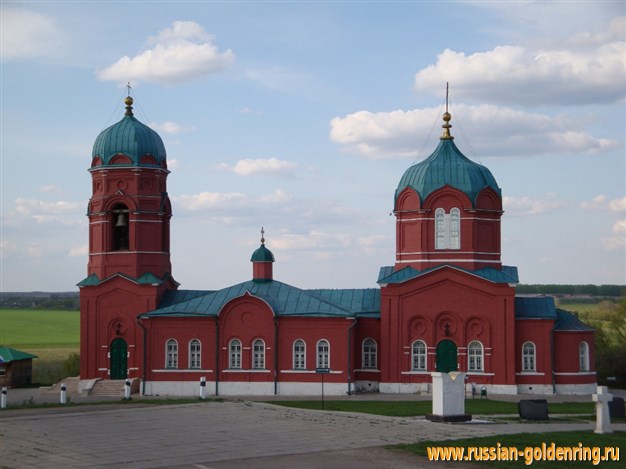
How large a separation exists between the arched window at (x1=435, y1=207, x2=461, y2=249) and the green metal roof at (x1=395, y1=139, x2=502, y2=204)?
1010 mm

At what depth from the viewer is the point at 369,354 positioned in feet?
137

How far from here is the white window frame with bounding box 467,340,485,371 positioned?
131 feet

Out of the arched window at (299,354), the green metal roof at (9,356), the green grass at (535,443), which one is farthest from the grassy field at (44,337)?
the green grass at (535,443)

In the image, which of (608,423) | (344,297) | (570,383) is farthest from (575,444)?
(344,297)

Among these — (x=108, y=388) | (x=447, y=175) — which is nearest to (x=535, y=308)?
(x=447, y=175)

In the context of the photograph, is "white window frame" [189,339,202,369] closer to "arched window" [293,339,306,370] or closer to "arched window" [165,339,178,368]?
"arched window" [165,339,178,368]

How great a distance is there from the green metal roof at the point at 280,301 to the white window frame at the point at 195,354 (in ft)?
4.46

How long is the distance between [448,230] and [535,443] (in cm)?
2081

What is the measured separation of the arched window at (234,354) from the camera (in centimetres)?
4128

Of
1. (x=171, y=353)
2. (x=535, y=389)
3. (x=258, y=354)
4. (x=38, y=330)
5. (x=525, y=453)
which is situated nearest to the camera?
(x=525, y=453)

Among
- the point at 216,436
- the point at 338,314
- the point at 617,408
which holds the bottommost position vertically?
the point at 216,436

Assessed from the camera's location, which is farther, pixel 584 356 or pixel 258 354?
pixel 258 354

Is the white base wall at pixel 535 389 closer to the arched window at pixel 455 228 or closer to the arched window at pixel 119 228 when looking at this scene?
the arched window at pixel 455 228

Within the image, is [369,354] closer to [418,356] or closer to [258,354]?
[418,356]
